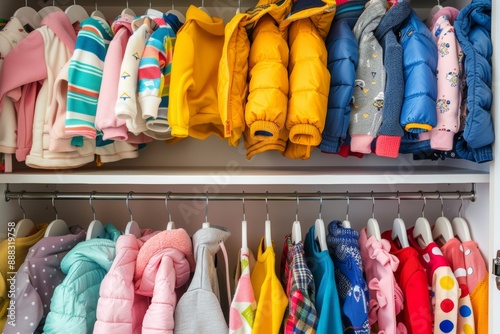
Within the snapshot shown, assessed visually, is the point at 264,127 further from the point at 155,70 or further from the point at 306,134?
the point at 155,70

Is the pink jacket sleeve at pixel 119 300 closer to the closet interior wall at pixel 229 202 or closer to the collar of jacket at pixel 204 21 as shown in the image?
the closet interior wall at pixel 229 202

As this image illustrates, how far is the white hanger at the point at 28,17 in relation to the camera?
3.80 ft

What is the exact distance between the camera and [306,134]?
1020 mm

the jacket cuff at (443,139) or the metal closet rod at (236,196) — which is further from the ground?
the jacket cuff at (443,139)

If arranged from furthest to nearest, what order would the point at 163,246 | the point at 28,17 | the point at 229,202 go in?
the point at 229,202
the point at 28,17
the point at 163,246

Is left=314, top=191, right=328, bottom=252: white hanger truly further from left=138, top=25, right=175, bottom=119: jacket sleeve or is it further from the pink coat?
left=138, top=25, right=175, bottom=119: jacket sleeve

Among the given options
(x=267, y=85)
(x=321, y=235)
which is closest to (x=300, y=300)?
(x=321, y=235)

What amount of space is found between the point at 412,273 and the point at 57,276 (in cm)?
97

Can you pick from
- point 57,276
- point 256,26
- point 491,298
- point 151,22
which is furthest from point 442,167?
point 57,276

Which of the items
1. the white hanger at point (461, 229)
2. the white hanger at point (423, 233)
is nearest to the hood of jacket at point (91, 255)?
the white hanger at point (423, 233)

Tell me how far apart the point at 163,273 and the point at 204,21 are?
2.26 ft

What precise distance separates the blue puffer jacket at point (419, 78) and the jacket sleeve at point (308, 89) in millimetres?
212

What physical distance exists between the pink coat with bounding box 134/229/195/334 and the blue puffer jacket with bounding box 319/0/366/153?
1.61 feet

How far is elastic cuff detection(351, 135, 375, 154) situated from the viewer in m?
1.08
